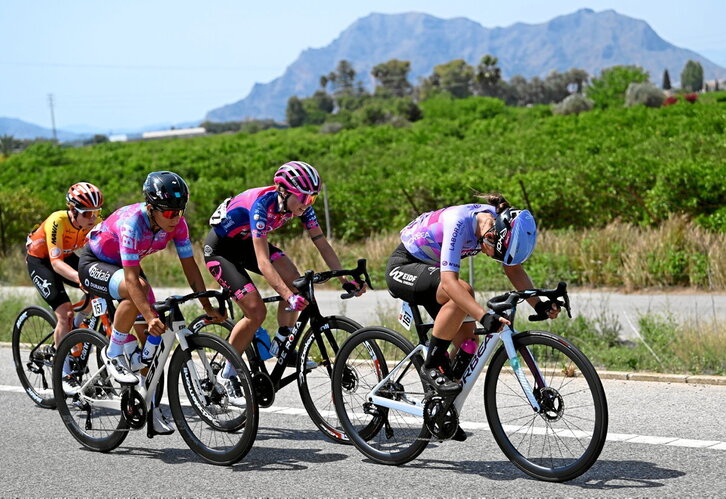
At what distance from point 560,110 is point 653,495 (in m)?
61.9

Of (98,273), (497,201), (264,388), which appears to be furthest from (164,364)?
(497,201)

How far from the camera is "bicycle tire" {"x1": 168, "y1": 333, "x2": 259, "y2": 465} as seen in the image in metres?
6.34

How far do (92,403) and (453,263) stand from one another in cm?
305

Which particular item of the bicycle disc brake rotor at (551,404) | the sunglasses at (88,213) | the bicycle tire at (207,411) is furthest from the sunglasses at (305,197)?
the sunglasses at (88,213)

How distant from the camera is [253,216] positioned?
22.0ft

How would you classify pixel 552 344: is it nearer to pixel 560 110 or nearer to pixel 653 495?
pixel 653 495

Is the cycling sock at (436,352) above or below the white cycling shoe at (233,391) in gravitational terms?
above

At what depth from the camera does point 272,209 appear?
268 inches

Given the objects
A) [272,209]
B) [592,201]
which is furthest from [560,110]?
[272,209]

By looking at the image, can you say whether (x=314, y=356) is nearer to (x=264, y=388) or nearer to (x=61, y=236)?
(x=264, y=388)

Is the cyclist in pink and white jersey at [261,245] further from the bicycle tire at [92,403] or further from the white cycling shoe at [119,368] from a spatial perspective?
the bicycle tire at [92,403]

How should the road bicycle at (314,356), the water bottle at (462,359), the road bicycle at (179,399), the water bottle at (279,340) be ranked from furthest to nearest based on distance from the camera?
1. the water bottle at (279,340)
2. the road bicycle at (314,356)
3. the road bicycle at (179,399)
4. the water bottle at (462,359)

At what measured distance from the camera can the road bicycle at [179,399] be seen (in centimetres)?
628

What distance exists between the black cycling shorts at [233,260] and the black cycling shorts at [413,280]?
1.15m
